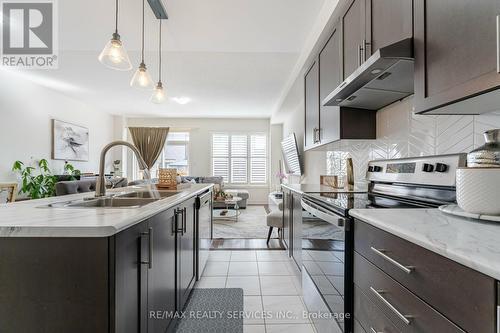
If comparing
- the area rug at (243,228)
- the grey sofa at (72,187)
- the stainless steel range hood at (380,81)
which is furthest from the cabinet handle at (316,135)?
the grey sofa at (72,187)

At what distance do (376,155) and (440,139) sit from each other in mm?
705

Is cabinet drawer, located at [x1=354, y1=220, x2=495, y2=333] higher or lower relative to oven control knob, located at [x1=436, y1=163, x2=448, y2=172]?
lower

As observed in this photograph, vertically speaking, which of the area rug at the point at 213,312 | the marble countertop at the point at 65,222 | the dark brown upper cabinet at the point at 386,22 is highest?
the dark brown upper cabinet at the point at 386,22

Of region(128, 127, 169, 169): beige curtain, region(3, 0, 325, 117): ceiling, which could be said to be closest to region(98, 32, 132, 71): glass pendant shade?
region(3, 0, 325, 117): ceiling

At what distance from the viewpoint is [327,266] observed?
1.39 metres

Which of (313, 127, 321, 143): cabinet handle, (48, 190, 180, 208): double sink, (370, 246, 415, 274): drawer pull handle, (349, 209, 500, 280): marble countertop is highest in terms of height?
(313, 127, 321, 143): cabinet handle

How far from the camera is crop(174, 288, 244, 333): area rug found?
1673 millimetres

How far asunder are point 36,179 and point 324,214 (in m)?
4.80

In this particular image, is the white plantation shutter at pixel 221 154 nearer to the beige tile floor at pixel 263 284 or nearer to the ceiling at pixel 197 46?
the ceiling at pixel 197 46

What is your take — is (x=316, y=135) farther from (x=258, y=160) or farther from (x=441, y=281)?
(x=258, y=160)

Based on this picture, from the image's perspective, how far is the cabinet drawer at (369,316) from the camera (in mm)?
834

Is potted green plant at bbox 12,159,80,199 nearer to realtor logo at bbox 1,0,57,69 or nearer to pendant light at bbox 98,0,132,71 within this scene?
realtor logo at bbox 1,0,57,69

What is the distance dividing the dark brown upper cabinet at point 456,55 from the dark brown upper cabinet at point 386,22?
0.24 ft

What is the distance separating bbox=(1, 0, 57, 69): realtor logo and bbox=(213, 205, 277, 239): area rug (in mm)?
3259
